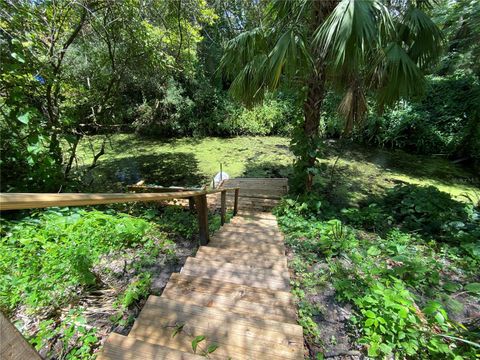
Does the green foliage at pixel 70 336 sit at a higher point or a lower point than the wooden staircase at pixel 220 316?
lower

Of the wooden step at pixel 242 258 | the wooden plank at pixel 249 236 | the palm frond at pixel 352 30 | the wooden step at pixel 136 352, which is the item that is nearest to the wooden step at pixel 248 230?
the wooden plank at pixel 249 236

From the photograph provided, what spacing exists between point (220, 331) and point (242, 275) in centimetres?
70

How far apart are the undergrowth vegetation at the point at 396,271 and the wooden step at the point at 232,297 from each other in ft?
0.69

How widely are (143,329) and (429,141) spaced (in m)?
9.96

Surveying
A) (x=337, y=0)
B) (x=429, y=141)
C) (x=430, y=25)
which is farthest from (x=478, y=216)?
(x=429, y=141)

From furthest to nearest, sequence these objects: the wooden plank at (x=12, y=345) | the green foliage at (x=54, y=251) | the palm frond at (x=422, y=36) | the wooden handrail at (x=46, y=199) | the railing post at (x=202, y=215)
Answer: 1. the palm frond at (x=422, y=36)
2. the railing post at (x=202, y=215)
3. the green foliage at (x=54, y=251)
4. the wooden handrail at (x=46, y=199)
5. the wooden plank at (x=12, y=345)

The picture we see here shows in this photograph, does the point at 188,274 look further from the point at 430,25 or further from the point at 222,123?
the point at 222,123

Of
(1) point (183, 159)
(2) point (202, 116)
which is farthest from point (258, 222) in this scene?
(2) point (202, 116)

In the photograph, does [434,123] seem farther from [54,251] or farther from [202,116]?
[54,251]

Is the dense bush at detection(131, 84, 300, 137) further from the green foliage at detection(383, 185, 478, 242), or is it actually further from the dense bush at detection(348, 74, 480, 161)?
the green foliage at detection(383, 185, 478, 242)

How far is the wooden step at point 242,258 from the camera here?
2160mm

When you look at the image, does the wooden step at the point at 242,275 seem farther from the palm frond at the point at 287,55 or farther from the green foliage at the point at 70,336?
the palm frond at the point at 287,55

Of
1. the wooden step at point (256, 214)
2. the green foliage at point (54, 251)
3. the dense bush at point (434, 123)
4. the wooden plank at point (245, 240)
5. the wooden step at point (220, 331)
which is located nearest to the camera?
the wooden step at point (220, 331)

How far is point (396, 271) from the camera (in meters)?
1.98
